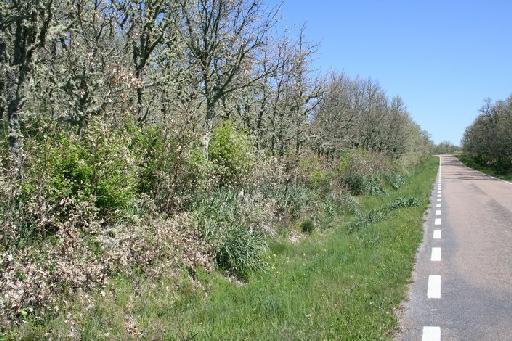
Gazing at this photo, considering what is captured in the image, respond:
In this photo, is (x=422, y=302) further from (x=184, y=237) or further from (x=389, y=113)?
(x=389, y=113)

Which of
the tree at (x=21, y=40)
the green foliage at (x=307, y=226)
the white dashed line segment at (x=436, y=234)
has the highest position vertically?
the tree at (x=21, y=40)

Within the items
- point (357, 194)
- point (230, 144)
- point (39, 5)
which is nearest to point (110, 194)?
point (39, 5)

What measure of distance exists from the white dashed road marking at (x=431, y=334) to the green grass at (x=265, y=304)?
371mm

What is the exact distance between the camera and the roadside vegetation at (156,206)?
19.1 feet

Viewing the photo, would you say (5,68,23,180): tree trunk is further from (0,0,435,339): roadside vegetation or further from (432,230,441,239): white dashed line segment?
(432,230,441,239): white dashed line segment

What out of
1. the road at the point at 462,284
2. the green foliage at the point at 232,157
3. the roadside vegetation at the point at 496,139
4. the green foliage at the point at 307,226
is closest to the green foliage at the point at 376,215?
the green foliage at the point at 307,226

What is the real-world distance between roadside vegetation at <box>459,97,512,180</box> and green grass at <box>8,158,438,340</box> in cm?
4216

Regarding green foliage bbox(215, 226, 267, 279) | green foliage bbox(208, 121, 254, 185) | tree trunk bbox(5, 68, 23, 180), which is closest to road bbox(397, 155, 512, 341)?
green foliage bbox(215, 226, 267, 279)

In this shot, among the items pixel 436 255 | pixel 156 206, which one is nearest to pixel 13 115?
pixel 156 206

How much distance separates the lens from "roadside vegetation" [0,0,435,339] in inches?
229

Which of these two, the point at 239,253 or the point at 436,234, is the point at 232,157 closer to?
the point at 239,253

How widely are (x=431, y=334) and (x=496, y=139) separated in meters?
62.1

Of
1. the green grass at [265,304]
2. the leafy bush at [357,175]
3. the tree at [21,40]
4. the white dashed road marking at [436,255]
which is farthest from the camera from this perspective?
the leafy bush at [357,175]

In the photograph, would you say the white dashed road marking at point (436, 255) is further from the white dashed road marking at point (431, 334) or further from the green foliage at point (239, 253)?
the white dashed road marking at point (431, 334)
